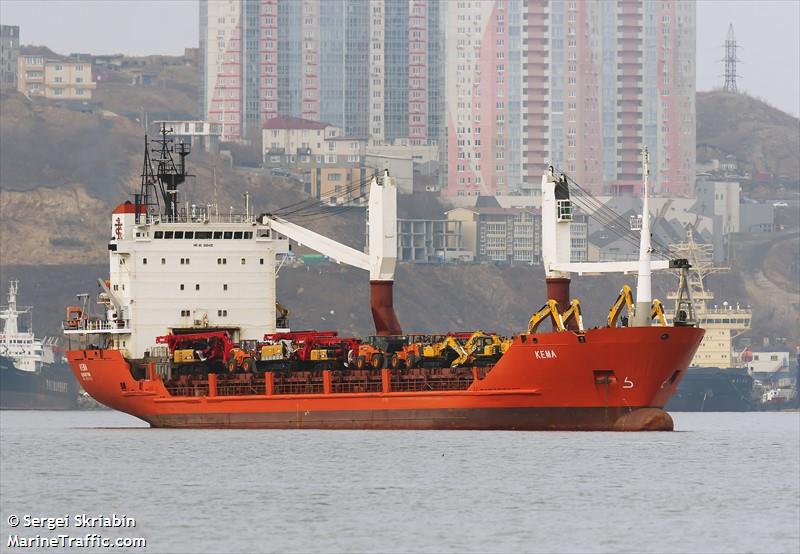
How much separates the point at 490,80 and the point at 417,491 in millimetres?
151881

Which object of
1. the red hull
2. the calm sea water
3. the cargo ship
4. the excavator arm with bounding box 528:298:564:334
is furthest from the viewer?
the excavator arm with bounding box 528:298:564:334

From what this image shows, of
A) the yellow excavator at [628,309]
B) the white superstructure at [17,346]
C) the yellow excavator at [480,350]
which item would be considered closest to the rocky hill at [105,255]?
the white superstructure at [17,346]

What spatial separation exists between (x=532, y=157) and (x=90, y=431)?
124911 millimetres

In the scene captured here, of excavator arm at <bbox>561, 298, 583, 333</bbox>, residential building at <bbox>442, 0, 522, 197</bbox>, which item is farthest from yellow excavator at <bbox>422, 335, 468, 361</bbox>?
residential building at <bbox>442, 0, 522, 197</bbox>

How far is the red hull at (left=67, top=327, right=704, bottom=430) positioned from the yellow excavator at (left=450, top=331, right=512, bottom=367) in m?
1.05

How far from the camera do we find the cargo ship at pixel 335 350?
63.3 meters

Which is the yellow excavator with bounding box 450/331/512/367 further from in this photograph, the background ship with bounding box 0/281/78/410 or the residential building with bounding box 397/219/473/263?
the residential building with bounding box 397/219/473/263

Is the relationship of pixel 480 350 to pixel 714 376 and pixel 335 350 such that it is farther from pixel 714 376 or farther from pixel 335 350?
pixel 714 376

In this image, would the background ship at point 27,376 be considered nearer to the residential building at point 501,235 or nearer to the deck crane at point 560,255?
the residential building at point 501,235

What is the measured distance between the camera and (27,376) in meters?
130

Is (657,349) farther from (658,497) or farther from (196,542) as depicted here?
(196,542)

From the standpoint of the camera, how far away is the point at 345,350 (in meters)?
68.4

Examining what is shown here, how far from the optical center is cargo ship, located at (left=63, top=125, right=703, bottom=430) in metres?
63.3

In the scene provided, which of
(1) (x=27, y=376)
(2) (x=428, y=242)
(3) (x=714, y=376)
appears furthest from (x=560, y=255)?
(2) (x=428, y=242)
